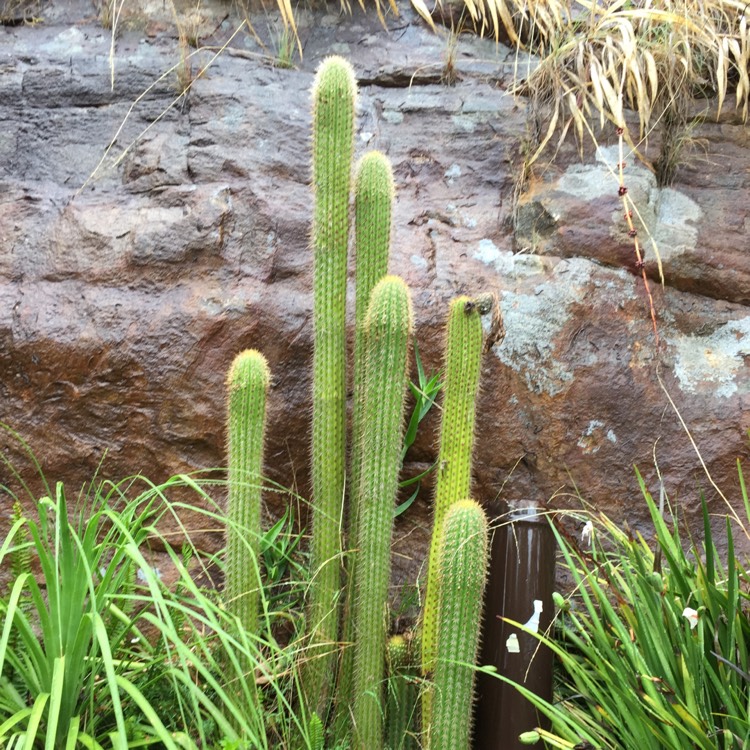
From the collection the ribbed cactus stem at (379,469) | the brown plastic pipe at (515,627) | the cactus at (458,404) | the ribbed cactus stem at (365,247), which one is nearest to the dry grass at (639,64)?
the ribbed cactus stem at (365,247)

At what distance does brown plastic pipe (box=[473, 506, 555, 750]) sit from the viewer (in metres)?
2.28

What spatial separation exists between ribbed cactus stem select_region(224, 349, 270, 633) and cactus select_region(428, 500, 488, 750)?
51 cm

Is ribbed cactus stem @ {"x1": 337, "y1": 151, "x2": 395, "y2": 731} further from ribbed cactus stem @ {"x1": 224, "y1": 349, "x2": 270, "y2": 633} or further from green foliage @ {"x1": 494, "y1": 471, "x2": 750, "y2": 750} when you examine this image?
green foliage @ {"x1": 494, "y1": 471, "x2": 750, "y2": 750}

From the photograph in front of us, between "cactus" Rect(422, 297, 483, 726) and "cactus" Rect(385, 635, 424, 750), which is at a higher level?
"cactus" Rect(422, 297, 483, 726)

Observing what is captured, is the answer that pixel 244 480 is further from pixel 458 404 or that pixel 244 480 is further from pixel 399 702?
pixel 399 702

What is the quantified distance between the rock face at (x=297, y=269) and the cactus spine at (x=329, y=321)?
1.70 feet

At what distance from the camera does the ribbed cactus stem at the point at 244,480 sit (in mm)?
2320

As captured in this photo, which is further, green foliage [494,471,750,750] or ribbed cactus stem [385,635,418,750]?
ribbed cactus stem [385,635,418,750]

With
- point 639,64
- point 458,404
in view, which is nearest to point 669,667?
point 458,404

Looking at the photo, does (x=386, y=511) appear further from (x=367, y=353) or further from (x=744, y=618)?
(x=744, y=618)

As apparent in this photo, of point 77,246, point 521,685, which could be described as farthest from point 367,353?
→ point 77,246

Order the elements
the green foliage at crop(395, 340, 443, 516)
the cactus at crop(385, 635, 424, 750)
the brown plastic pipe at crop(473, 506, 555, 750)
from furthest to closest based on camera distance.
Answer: the green foliage at crop(395, 340, 443, 516), the cactus at crop(385, 635, 424, 750), the brown plastic pipe at crop(473, 506, 555, 750)

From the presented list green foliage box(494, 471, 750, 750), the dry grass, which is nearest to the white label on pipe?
green foliage box(494, 471, 750, 750)

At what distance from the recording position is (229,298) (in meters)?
3.11
